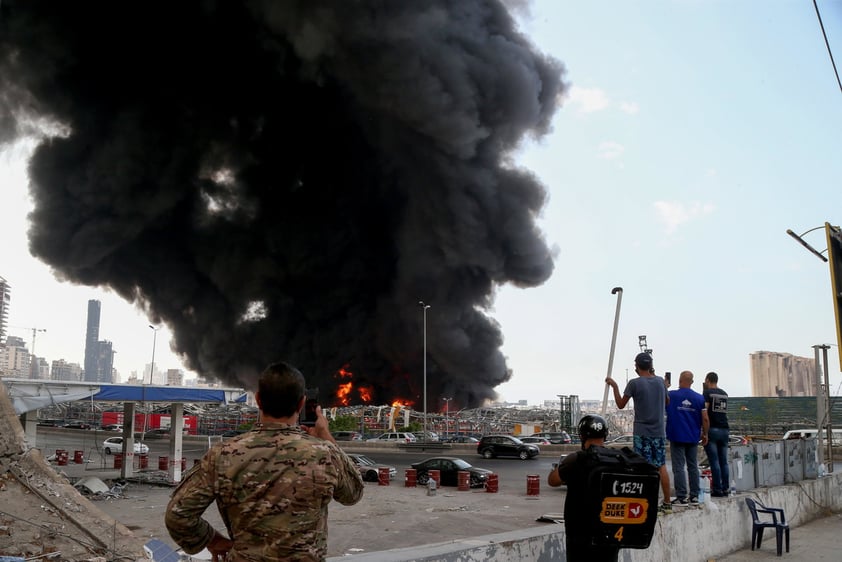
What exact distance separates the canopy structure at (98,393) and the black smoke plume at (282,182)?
22408mm

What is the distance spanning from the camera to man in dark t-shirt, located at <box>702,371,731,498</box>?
6.53 meters

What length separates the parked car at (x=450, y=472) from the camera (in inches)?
723

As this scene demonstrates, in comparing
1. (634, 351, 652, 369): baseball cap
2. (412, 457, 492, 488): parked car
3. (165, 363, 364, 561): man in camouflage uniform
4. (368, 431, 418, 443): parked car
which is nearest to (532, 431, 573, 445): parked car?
(368, 431, 418, 443): parked car

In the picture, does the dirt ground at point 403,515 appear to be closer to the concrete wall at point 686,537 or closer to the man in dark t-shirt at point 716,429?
the concrete wall at point 686,537

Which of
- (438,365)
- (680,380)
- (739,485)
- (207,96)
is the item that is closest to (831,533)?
(739,485)

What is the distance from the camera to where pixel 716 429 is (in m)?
6.55

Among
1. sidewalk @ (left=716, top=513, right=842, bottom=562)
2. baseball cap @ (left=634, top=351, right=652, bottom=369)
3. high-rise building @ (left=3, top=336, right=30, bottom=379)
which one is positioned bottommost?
sidewalk @ (left=716, top=513, right=842, bottom=562)

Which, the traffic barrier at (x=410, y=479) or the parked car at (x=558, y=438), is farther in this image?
the parked car at (x=558, y=438)

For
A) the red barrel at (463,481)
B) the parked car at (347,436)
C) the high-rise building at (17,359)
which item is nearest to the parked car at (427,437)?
the parked car at (347,436)

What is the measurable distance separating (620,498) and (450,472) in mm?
16762

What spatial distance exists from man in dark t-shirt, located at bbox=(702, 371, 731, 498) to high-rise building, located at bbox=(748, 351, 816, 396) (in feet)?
319

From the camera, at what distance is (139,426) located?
152ft

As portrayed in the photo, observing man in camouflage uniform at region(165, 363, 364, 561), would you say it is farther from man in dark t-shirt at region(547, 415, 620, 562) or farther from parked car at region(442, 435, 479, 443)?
parked car at region(442, 435, 479, 443)

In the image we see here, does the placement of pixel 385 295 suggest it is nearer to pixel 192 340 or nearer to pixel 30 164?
pixel 192 340
